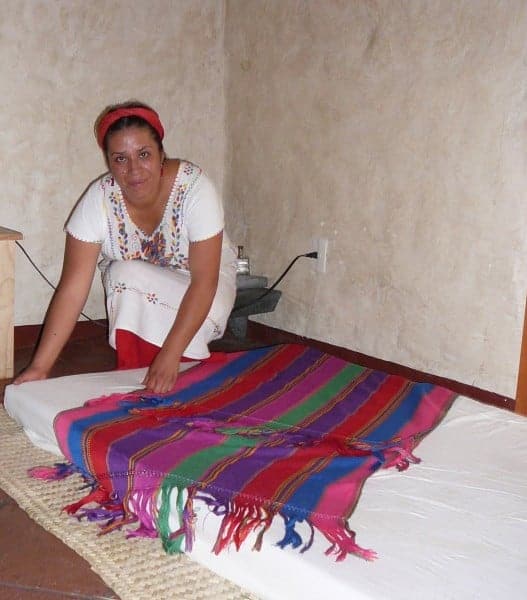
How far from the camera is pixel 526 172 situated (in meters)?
1.87

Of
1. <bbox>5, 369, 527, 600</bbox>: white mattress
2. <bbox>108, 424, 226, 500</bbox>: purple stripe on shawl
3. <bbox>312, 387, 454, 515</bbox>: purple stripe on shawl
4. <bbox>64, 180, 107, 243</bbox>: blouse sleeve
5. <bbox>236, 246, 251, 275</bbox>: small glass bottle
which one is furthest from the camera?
<bbox>236, 246, 251, 275</bbox>: small glass bottle

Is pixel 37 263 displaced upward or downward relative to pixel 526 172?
downward

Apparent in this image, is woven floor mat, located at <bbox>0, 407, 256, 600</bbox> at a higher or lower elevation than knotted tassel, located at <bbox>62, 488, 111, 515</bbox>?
lower

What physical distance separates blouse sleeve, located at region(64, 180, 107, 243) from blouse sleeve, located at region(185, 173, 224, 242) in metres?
0.23

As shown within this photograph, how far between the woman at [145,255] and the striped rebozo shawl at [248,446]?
0.55ft

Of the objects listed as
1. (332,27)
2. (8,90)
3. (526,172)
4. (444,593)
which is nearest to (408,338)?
(526,172)

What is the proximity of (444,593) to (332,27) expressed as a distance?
6.28 feet

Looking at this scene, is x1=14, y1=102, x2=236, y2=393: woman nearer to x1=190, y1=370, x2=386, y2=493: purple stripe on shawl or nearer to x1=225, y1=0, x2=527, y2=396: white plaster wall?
x1=190, y1=370, x2=386, y2=493: purple stripe on shawl

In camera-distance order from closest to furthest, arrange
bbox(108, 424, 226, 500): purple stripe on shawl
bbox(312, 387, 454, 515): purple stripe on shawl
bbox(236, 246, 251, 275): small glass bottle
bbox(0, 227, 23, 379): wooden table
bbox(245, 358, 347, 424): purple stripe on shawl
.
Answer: bbox(312, 387, 454, 515): purple stripe on shawl → bbox(108, 424, 226, 500): purple stripe on shawl → bbox(245, 358, 347, 424): purple stripe on shawl → bbox(0, 227, 23, 379): wooden table → bbox(236, 246, 251, 275): small glass bottle

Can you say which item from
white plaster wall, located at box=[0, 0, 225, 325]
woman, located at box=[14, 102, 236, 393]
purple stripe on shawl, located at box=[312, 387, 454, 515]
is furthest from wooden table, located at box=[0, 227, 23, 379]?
purple stripe on shawl, located at box=[312, 387, 454, 515]

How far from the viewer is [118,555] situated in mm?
1216

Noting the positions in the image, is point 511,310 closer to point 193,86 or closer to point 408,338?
point 408,338

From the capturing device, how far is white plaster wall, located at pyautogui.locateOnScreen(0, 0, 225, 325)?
244cm

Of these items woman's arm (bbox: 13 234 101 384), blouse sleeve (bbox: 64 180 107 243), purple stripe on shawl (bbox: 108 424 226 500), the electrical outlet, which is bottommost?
purple stripe on shawl (bbox: 108 424 226 500)
